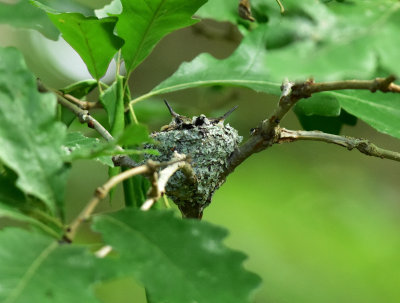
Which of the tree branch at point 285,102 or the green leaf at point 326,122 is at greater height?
the tree branch at point 285,102

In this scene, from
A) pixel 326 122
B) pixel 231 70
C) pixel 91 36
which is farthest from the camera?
pixel 326 122

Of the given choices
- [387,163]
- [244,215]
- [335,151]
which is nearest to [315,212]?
[244,215]

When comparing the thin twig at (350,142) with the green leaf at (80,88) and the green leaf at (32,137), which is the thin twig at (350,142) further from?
the green leaf at (32,137)

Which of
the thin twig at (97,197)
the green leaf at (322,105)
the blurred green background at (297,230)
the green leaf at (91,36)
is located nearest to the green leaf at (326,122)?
the green leaf at (322,105)

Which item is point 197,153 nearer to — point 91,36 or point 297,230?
point 91,36

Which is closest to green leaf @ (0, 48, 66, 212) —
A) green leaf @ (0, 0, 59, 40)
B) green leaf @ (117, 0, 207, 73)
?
green leaf @ (117, 0, 207, 73)

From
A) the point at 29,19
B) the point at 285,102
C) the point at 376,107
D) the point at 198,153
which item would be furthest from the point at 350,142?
the point at 29,19

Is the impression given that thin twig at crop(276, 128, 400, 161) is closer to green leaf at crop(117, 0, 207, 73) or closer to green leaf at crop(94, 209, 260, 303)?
green leaf at crop(117, 0, 207, 73)
